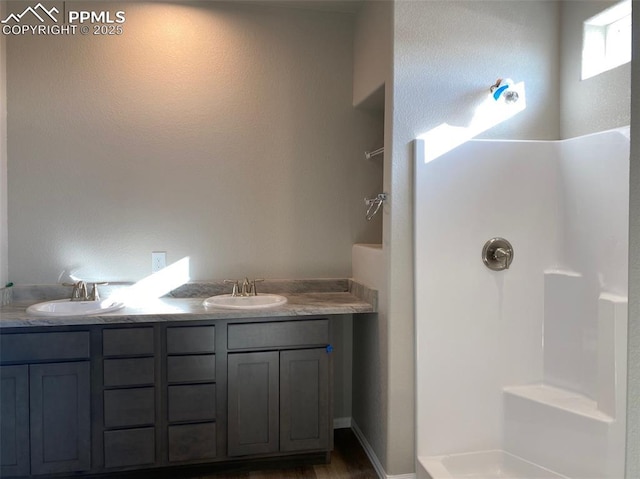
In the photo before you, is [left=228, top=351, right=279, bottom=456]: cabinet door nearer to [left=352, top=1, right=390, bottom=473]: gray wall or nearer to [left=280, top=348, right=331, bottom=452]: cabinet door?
[left=280, top=348, right=331, bottom=452]: cabinet door

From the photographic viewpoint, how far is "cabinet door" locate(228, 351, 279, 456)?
238 cm

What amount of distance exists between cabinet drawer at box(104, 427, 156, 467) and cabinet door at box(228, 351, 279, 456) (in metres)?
0.39

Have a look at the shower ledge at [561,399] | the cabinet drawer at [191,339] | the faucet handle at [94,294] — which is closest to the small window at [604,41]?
the shower ledge at [561,399]

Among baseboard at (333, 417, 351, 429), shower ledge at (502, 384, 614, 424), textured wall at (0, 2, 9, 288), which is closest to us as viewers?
shower ledge at (502, 384, 614, 424)

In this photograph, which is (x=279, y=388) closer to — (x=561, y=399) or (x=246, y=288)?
(x=246, y=288)

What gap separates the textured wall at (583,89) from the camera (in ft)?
7.04

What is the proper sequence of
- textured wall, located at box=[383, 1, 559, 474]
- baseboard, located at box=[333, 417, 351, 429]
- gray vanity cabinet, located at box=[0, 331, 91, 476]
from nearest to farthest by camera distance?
gray vanity cabinet, located at box=[0, 331, 91, 476], textured wall, located at box=[383, 1, 559, 474], baseboard, located at box=[333, 417, 351, 429]

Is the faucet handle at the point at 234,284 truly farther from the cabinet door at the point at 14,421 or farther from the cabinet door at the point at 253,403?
the cabinet door at the point at 14,421

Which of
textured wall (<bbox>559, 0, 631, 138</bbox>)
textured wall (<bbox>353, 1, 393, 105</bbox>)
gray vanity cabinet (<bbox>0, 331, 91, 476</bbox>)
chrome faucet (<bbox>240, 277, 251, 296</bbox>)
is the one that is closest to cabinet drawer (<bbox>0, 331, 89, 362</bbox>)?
gray vanity cabinet (<bbox>0, 331, 91, 476</bbox>)

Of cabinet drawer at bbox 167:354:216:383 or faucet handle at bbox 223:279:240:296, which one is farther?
faucet handle at bbox 223:279:240:296

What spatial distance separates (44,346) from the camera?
2.20m

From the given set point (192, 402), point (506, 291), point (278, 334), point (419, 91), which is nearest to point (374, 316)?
point (278, 334)

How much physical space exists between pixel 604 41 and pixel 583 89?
0.83ft

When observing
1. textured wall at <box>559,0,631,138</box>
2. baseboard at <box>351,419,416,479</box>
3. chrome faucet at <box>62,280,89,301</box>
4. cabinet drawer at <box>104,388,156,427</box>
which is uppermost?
textured wall at <box>559,0,631,138</box>
